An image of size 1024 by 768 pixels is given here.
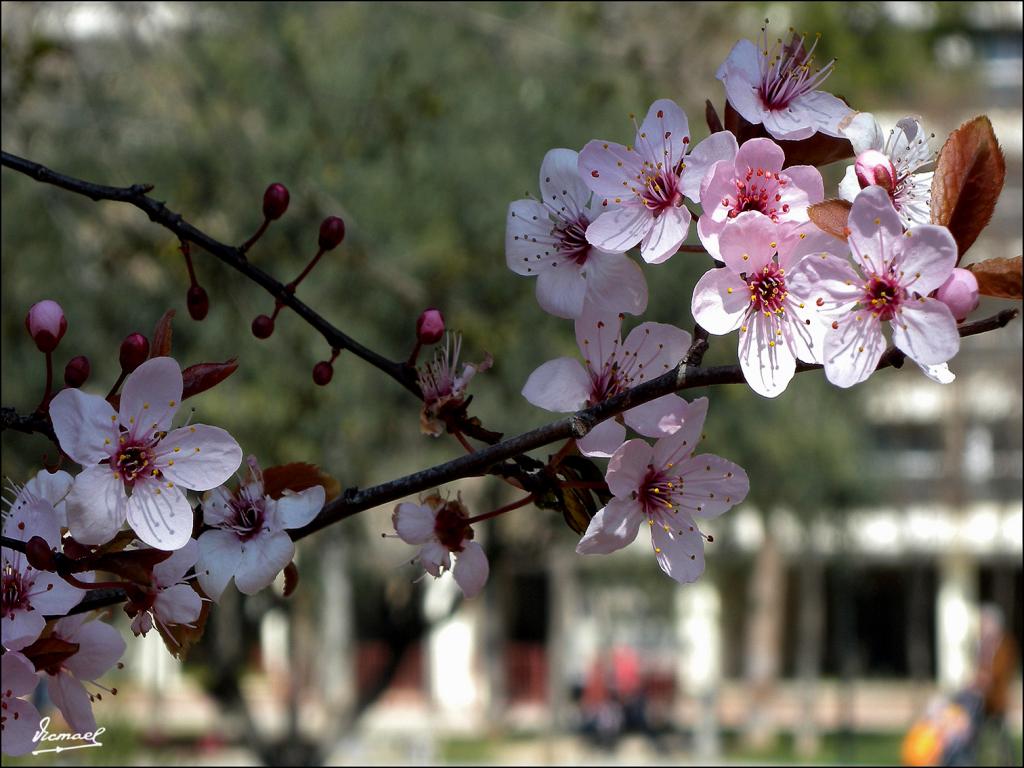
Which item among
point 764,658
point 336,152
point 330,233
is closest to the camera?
point 330,233

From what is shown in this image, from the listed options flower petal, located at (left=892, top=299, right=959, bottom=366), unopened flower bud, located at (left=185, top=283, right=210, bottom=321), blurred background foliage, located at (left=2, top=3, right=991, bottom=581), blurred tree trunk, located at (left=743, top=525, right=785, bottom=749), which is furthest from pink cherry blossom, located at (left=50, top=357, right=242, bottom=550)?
blurred tree trunk, located at (left=743, top=525, right=785, bottom=749)

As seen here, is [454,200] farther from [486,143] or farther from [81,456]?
[81,456]

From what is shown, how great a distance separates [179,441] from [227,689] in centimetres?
686

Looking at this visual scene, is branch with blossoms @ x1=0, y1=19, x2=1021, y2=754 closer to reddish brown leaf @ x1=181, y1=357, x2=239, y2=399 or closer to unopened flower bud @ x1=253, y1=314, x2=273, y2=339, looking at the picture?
reddish brown leaf @ x1=181, y1=357, x2=239, y2=399

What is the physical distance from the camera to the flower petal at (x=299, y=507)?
1.20 m

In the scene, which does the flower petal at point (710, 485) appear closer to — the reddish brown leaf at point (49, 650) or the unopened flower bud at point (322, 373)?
the unopened flower bud at point (322, 373)

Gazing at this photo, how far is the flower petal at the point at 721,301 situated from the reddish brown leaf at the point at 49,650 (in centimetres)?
A: 63

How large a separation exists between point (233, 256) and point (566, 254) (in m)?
0.33

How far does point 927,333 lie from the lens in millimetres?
1057

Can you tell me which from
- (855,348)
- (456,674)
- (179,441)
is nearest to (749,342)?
(855,348)

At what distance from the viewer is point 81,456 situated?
1.15m

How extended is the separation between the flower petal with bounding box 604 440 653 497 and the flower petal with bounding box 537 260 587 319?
6.1 inches

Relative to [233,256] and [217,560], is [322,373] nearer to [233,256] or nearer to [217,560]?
[233,256]

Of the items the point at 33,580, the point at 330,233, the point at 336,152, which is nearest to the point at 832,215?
the point at 330,233
